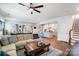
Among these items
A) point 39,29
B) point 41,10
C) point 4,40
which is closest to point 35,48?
point 39,29

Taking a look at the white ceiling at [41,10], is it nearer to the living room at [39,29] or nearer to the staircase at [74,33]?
the living room at [39,29]

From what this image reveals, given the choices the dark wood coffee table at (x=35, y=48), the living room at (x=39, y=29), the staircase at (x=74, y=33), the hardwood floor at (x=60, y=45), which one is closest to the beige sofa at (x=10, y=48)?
the living room at (x=39, y=29)

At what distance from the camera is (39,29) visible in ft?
7.50

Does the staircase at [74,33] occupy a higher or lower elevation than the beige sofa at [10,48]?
higher

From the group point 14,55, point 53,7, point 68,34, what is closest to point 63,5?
point 53,7

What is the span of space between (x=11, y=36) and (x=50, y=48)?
0.79 m

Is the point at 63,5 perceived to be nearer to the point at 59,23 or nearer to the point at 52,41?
the point at 59,23

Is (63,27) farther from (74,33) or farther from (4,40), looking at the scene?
(4,40)

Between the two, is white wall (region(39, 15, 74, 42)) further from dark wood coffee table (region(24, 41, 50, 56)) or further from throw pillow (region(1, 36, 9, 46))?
throw pillow (region(1, 36, 9, 46))

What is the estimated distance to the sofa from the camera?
7.20ft

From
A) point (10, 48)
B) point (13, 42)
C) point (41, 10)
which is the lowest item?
point (10, 48)

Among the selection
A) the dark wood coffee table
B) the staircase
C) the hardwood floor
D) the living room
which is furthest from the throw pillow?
the staircase

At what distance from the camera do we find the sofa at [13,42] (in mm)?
2195

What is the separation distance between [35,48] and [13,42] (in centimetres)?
45
